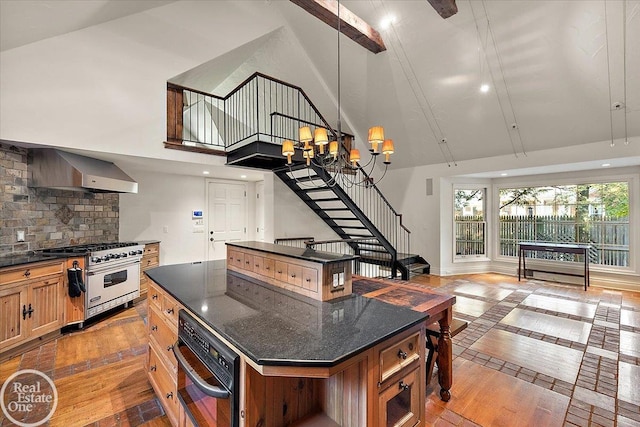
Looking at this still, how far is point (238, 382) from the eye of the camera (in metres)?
1.15

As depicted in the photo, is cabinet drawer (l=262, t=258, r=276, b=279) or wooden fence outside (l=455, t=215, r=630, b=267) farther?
wooden fence outside (l=455, t=215, r=630, b=267)

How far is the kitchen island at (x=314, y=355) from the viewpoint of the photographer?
1.08m

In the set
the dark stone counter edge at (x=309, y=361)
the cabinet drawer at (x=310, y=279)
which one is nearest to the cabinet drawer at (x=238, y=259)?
the cabinet drawer at (x=310, y=279)

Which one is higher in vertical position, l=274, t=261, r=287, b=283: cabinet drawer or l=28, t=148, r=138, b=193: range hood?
l=28, t=148, r=138, b=193: range hood

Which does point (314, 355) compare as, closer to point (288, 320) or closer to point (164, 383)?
point (288, 320)

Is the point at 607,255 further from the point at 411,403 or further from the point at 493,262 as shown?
the point at 411,403

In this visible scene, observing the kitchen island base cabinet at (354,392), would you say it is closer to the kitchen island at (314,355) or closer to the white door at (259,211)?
the kitchen island at (314,355)

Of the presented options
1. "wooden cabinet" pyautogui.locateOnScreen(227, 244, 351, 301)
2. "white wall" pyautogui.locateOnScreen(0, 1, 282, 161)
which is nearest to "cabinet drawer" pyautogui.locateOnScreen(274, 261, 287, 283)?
"wooden cabinet" pyautogui.locateOnScreen(227, 244, 351, 301)

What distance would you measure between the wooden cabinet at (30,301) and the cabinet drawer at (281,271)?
113 inches

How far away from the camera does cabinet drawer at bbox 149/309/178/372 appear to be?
5.84 ft

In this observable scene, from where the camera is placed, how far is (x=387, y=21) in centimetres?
452

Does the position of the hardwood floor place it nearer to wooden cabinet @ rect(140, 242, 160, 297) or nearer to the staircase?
wooden cabinet @ rect(140, 242, 160, 297)

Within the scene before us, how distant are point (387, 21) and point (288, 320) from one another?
4989mm

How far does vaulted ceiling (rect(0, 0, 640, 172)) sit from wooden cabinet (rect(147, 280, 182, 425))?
313 centimetres
